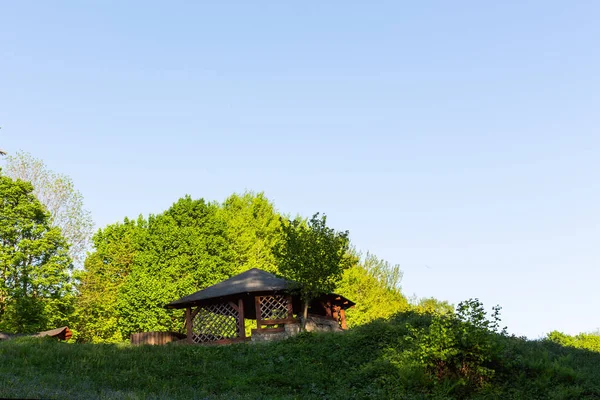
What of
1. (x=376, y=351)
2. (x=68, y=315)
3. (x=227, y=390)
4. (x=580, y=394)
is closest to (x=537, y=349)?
(x=580, y=394)

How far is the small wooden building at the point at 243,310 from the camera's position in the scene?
3266 centimetres

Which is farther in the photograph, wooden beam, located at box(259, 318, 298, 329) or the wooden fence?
wooden beam, located at box(259, 318, 298, 329)

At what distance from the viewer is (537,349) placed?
23391mm

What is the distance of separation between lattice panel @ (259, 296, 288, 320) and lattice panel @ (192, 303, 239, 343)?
167 centimetres

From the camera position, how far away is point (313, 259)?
32.0 m

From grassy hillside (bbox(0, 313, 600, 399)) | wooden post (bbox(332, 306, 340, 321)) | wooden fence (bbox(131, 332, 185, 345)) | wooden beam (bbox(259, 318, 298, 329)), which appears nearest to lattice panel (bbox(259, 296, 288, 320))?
wooden beam (bbox(259, 318, 298, 329))

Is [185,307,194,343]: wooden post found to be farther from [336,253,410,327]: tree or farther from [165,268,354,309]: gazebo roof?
[336,253,410,327]: tree

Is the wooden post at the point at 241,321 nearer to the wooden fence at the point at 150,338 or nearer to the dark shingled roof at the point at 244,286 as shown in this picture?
the dark shingled roof at the point at 244,286

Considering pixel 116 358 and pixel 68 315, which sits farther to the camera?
pixel 68 315

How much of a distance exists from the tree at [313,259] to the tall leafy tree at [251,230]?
1746 centimetres

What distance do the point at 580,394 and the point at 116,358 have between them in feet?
54.3

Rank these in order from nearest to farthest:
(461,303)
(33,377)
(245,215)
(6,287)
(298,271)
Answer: (33,377) < (461,303) < (298,271) < (6,287) < (245,215)

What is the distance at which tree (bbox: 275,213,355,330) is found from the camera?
32.1 m

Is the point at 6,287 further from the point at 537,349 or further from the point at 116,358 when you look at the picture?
the point at 537,349
